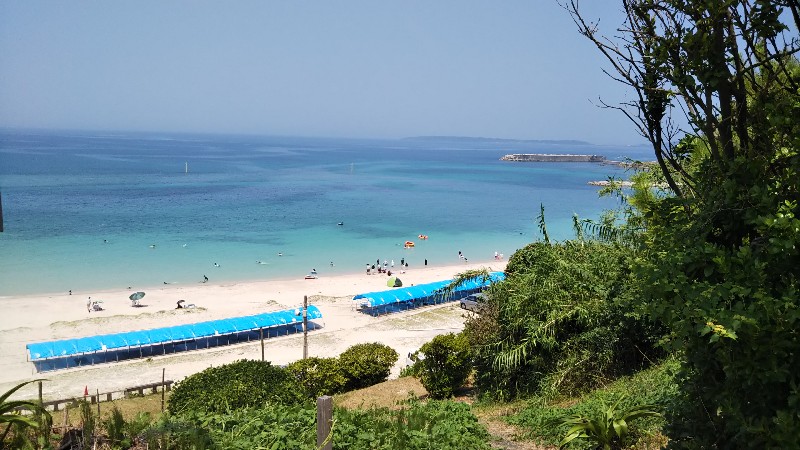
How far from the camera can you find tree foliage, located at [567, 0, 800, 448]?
294 centimetres

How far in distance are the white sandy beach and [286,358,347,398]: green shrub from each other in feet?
15.0

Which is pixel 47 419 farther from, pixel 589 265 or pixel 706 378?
pixel 589 265

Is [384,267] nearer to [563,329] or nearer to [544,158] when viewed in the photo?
[563,329]

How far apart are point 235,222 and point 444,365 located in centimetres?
4877

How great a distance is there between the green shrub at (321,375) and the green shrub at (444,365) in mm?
3420

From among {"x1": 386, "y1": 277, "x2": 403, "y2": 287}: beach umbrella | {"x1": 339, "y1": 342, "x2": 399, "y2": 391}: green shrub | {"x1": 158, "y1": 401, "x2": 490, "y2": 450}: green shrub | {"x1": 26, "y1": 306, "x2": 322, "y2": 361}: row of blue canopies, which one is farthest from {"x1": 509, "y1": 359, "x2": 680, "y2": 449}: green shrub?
{"x1": 386, "y1": 277, "x2": 403, "y2": 287}: beach umbrella

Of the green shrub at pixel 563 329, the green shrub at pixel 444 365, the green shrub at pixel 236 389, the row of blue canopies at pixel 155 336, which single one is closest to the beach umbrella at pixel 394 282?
the row of blue canopies at pixel 155 336

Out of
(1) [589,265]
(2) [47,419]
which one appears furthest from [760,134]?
(1) [589,265]

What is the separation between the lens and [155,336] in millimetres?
24406

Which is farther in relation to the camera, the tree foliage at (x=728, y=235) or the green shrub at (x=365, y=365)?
the green shrub at (x=365, y=365)

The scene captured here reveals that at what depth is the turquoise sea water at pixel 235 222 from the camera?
40.7 m

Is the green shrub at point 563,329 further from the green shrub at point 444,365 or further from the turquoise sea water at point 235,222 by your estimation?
the turquoise sea water at point 235,222

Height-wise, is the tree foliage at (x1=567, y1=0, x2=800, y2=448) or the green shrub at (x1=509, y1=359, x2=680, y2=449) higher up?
the tree foliage at (x1=567, y1=0, x2=800, y2=448)

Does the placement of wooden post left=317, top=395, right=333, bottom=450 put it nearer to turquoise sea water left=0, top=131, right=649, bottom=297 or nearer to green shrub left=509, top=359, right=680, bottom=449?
green shrub left=509, top=359, right=680, bottom=449
